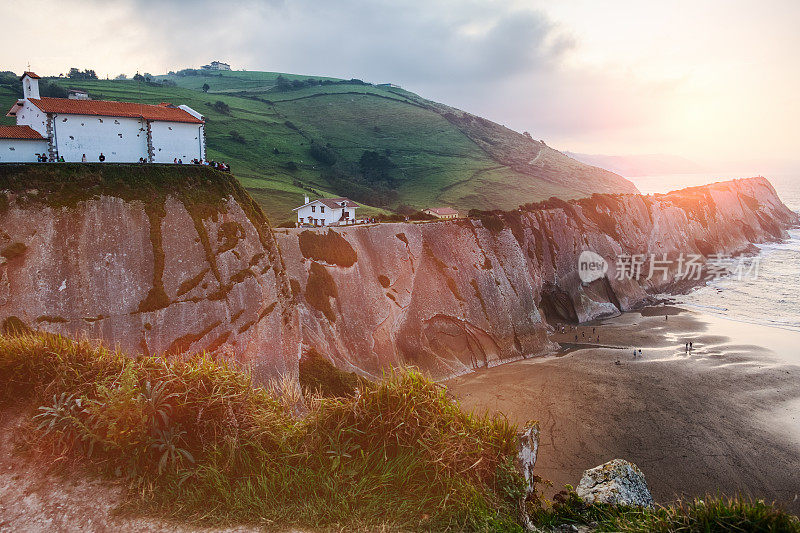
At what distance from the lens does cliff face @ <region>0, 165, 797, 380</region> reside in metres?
27.2

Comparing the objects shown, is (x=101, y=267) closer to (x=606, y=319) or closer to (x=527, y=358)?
(x=527, y=358)

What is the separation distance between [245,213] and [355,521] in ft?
102

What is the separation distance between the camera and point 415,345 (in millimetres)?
39469

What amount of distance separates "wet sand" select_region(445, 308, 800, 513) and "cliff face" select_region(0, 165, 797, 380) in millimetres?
5467

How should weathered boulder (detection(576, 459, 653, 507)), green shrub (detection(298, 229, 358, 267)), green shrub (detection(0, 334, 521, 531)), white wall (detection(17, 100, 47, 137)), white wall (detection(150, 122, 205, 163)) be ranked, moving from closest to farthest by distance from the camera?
1. green shrub (detection(0, 334, 521, 531))
2. weathered boulder (detection(576, 459, 653, 507))
3. white wall (detection(17, 100, 47, 137))
4. white wall (detection(150, 122, 205, 163))
5. green shrub (detection(298, 229, 358, 267))

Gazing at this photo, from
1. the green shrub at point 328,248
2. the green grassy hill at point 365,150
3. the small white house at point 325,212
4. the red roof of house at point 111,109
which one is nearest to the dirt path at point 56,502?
the green shrub at point 328,248

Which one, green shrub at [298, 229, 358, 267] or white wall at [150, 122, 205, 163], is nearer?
white wall at [150, 122, 205, 163]

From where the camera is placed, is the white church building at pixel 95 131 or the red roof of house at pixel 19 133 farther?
the white church building at pixel 95 131

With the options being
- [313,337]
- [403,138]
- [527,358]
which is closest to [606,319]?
[527,358]

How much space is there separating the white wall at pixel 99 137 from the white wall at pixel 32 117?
739 millimetres

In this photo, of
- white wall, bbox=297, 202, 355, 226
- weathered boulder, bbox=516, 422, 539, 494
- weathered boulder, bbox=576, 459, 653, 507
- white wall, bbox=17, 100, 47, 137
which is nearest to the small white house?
white wall, bbox=297, 202, 355, 226

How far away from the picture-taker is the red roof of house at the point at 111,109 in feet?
109

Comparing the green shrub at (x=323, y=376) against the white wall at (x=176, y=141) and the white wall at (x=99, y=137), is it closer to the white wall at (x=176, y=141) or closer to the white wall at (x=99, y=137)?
the white wall at (x=176, y=141)

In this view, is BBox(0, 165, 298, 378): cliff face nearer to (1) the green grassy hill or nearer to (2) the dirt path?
(2) the dirt path
